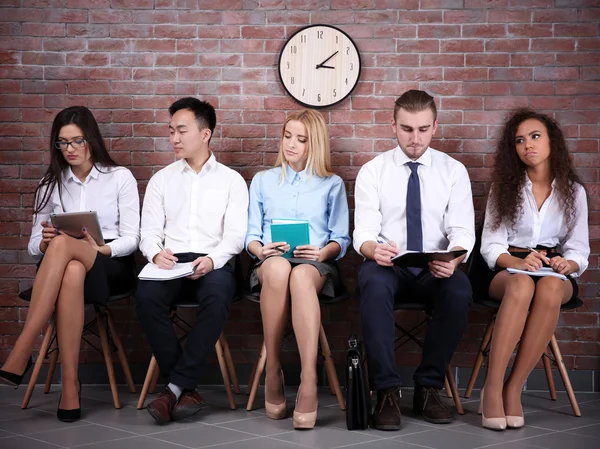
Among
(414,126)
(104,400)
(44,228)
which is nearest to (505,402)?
(414,126)

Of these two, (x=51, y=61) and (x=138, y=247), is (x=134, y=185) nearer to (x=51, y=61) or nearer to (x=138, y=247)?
(x=138, y=247)

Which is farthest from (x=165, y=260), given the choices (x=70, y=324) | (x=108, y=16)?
(x=108, y=16)

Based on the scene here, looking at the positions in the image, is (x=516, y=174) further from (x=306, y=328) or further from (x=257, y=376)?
(x=257, y=376)

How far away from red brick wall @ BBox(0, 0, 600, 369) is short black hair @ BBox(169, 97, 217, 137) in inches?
9.7

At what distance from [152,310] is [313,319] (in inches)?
30.9

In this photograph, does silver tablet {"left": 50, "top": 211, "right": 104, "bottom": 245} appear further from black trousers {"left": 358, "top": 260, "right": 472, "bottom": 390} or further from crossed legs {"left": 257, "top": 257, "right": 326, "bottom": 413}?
black trousers {"left": 358, "top": 260, "right": 472, "bottom": 390}

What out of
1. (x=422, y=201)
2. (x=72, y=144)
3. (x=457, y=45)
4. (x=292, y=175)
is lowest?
(x=422, y=201)

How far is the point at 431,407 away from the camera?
3330 millimetres

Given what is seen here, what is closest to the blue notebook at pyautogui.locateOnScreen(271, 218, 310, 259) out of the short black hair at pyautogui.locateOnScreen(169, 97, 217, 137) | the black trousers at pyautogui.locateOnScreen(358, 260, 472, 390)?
the black trousers at pyautogui.locateOnScreen(358, 260, 472, 390)

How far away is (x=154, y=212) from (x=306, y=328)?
3.69ft

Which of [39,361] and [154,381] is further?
[154,381]

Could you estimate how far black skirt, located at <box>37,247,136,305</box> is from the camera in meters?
3.54

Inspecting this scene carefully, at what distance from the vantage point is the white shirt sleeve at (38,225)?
3.82 m

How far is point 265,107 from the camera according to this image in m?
4.20
